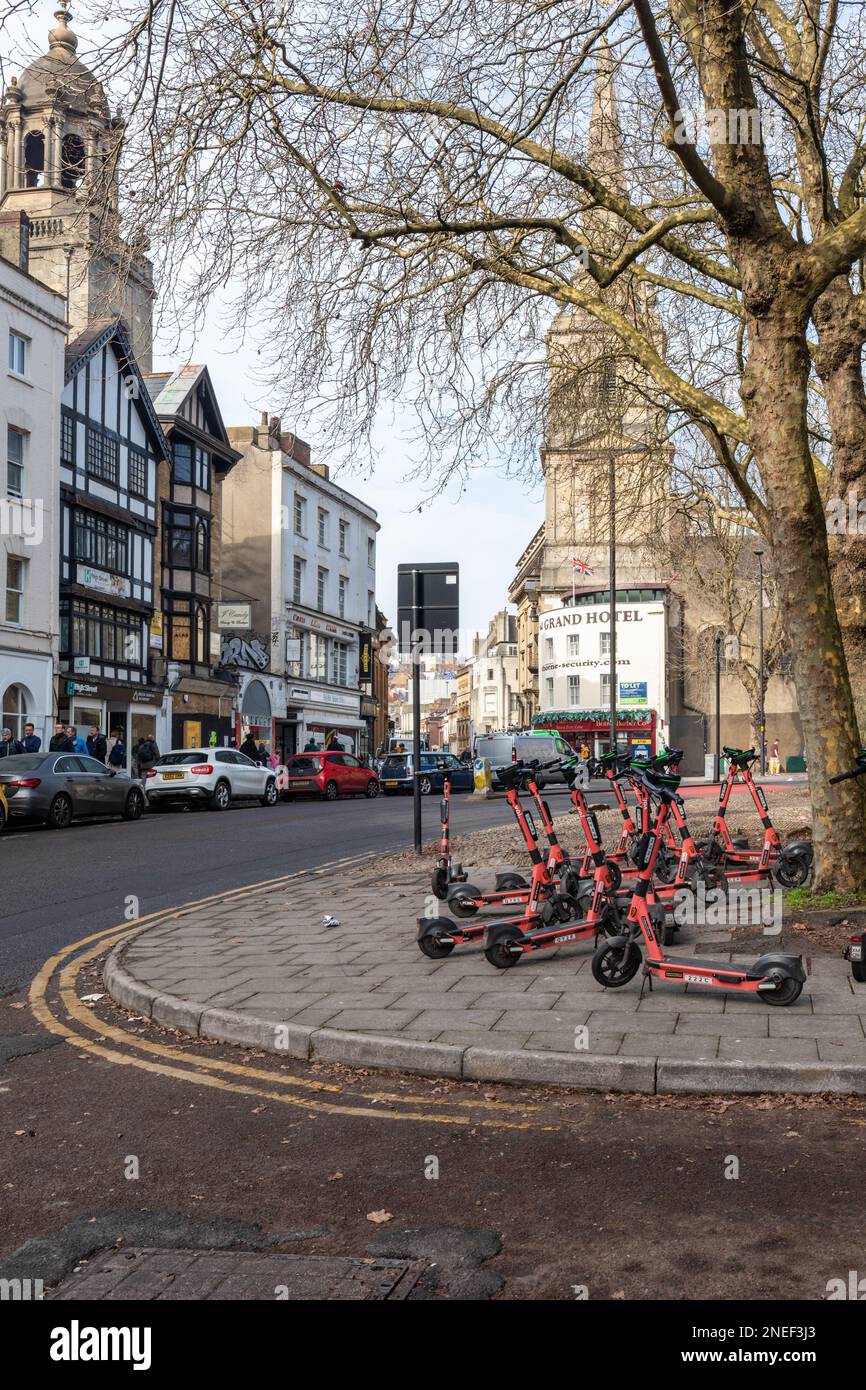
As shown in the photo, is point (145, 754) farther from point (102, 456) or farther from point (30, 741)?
point (102, 456)

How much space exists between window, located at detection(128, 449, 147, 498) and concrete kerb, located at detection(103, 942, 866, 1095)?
124 feet

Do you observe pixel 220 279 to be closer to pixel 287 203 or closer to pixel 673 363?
pixel 287 203

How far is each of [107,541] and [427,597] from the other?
92.1ft

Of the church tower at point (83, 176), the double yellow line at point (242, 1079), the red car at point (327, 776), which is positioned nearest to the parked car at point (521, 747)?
the red car at point (327, 776)

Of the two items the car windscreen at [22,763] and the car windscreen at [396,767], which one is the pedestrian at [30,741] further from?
the car windscreen at [396,767]

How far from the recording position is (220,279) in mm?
9438

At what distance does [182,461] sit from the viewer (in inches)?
1839

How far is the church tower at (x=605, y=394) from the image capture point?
12984 mm

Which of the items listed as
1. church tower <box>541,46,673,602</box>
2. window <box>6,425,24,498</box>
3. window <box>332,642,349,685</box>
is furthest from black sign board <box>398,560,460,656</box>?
window <box>332,642,349,685</box>

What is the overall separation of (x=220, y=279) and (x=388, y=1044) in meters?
6.47

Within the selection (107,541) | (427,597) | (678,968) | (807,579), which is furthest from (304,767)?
(678,968)

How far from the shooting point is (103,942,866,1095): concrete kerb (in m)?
5.16

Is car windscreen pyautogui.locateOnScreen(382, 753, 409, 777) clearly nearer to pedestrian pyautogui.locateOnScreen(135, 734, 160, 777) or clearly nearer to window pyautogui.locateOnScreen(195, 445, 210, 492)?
pedestrian pyautogui.locateOnScreen(135, 734, 160, 777)

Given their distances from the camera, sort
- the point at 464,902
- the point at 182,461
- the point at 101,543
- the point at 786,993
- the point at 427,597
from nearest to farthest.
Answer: the point at 786,993
the point at 464,902
the point at 427,597
the point at 101,543
the point at 182,461
